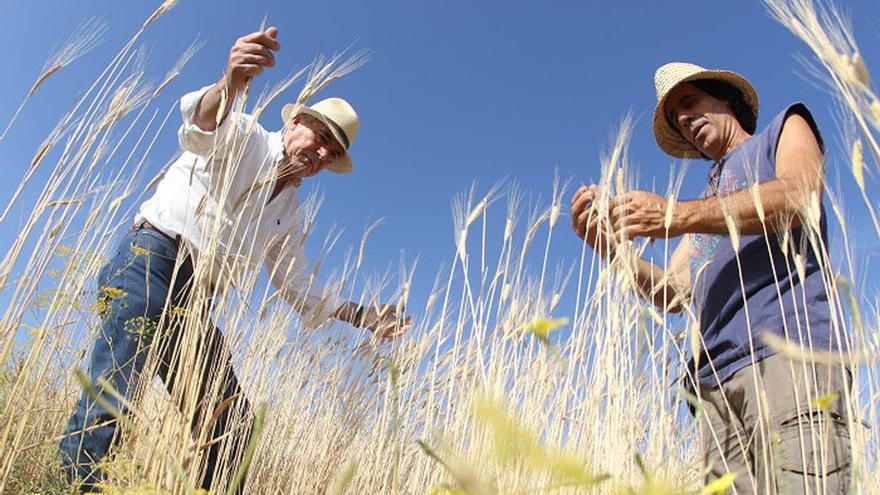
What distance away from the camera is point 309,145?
1988 mm

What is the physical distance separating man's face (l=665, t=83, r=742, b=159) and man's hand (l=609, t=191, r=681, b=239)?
0.57 m

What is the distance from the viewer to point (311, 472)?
6.18 ft

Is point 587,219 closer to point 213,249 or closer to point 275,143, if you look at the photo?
point 213,249

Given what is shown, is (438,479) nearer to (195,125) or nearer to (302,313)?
(302,313)

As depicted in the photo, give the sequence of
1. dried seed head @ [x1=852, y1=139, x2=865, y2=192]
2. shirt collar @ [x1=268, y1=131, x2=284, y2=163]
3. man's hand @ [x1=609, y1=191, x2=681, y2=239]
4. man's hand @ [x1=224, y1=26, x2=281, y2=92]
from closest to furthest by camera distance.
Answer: dried seed head @ [x1=852, y1=139, x2=865, y2=192] → man's hand @ [x1=609, y1=191, x2=681, y2=239] → man's hand @ [x1=224, y1=26, x2=281, y2=92] → shirt collar @ [x1=268, y1=131, x2=284, y2=163]

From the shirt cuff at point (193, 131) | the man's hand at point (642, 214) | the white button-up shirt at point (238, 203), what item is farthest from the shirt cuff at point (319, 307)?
the man's hand at point (642, 214)

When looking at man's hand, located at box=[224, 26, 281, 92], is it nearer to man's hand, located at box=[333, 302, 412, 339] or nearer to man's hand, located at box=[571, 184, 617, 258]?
man's hand, located at box=[571, 184, 617, 258]

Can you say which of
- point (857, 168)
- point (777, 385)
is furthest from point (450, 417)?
point (857, 168)

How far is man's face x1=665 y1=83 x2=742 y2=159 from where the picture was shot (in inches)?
59.0

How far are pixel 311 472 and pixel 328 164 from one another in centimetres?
109

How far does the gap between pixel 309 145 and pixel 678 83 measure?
3.92ft

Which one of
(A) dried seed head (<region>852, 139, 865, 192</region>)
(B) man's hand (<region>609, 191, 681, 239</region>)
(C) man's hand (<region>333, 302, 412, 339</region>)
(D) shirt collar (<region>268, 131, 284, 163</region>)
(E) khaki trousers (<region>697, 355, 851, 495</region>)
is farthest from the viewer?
(C) man's hand (<region>333, 302, 412, 339</region>)

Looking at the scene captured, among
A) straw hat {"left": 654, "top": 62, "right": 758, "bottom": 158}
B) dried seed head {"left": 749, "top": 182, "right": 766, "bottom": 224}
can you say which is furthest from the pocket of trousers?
straw hat {"left": 654, "top": 62, "right": 758, "bottom": 158}

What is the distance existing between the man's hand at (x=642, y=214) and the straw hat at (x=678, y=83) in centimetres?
52
